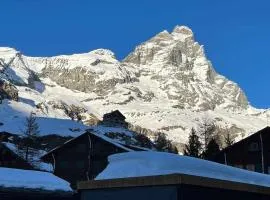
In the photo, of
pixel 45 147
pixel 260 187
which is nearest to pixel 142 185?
pixel 260 187

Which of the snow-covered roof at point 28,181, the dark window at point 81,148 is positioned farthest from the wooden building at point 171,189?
the dark window at point 81,148

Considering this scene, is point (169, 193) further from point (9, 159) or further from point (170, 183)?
point (9, 159)

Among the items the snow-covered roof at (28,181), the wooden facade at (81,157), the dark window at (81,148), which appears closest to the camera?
the snow-covered roof at (28,181)

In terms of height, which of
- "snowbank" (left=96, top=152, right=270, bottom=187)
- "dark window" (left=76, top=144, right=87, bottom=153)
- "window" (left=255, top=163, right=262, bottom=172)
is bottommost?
"snowbank" (left=96, top=152, right=270, bottom=187)

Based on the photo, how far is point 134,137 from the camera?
513 feet

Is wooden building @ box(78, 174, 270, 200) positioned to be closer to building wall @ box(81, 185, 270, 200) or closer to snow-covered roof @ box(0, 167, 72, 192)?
building wall @ box(81, 185, 270, 200)

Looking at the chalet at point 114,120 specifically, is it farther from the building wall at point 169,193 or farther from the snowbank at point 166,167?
the building wall at point 169,193

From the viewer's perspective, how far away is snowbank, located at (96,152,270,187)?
1060cm

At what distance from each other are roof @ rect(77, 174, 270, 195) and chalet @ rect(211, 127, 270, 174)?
144ft

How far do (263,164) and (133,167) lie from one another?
45.4m

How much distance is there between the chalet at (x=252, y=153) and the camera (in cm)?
5444

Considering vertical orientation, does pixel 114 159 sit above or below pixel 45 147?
below

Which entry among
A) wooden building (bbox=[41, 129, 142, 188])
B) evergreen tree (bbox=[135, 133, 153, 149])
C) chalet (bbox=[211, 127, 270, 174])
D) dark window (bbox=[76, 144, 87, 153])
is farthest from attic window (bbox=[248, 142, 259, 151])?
evergreen tree (bbox=[135, 133, 153, 149])

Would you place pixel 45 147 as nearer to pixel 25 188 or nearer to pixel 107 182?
pixel 25 188
